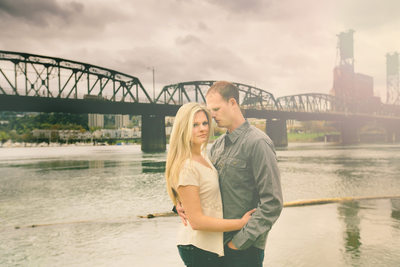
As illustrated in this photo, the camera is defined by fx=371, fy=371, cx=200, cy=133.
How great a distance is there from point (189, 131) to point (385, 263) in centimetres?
521

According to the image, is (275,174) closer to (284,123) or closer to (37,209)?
(37,209)

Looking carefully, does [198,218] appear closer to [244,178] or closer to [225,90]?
[244,178]

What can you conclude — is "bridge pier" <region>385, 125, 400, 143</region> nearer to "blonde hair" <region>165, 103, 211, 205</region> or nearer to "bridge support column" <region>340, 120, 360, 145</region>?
"bridge support column" <region>340, 120, 360, 145</region>

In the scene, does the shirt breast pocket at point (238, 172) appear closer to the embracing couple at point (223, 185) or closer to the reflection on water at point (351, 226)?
the embracing couple at point (223, 185)

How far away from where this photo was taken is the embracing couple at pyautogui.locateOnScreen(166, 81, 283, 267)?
107 inches

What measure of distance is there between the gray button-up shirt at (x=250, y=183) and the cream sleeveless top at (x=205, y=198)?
0.25 ft

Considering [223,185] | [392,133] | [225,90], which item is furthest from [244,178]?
[392,133]

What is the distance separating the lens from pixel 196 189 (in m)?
2.70

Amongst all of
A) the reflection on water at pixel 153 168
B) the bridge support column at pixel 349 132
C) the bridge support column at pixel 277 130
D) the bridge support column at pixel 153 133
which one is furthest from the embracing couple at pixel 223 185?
the bridge support column at pixel 349 132

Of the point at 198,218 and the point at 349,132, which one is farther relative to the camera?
the point at 349,132

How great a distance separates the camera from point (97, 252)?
755 centimetres

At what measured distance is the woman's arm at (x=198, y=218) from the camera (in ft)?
8.82

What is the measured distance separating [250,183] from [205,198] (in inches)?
15.1

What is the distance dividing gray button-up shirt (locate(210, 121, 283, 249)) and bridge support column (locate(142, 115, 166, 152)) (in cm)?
8430
